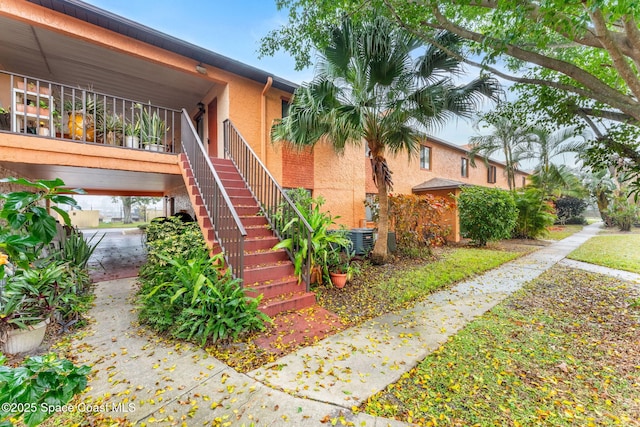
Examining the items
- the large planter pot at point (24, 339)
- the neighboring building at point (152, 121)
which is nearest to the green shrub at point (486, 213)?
the neighboring building at point (152, 121)

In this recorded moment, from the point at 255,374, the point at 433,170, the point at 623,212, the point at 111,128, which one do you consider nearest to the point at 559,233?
the point at 623,212

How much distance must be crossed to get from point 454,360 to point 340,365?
1.46 m

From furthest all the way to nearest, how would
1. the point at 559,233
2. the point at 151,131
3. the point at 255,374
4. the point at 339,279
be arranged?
the point at 559,233
the point at 151,131
the point at 339,279
the point at 255,374

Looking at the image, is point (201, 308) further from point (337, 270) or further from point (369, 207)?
point (369, 207)

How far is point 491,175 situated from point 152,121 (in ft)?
78.5

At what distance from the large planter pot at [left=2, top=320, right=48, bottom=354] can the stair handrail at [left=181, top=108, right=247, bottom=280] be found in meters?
2.57

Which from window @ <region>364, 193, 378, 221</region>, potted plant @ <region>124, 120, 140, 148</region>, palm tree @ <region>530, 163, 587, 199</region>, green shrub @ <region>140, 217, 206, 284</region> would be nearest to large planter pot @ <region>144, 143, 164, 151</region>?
potted plant @ <region>124, 120, 140, 148</region>

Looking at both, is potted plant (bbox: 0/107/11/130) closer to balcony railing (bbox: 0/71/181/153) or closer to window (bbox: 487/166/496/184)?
balcony railing (bbox: 0/71/181/153)

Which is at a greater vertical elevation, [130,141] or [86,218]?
[130,141]

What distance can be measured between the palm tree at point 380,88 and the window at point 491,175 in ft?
59.2

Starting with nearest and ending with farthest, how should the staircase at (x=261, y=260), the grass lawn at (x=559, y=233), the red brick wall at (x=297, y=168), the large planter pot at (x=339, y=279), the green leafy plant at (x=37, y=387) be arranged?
the green leafy plant at (x=37, y=387), the staircase at (x=261, y=260), the large planter pot at (x=339, y=279), the red brick wall at (x=297, y=168), the grass lawn at (x=559, y=233)

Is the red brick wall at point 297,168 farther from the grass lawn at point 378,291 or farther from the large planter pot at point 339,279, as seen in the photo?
the large planter pot at point 339,279

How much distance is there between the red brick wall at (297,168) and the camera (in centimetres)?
891

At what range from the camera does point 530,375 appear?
3.13 m
